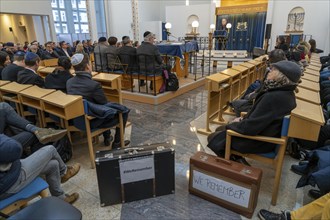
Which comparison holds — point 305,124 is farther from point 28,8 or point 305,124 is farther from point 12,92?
point 28,8

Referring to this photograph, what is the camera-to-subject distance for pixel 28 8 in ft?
29.4

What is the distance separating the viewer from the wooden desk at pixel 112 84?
9.78 feet

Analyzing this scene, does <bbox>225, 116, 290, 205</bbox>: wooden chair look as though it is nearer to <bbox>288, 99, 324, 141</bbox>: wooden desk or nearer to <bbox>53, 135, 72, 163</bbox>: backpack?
<bbox>288, 99, 324, 141</bbox>: wooden desk

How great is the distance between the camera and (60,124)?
8.38 ft

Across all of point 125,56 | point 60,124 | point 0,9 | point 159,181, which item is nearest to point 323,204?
point 159,181

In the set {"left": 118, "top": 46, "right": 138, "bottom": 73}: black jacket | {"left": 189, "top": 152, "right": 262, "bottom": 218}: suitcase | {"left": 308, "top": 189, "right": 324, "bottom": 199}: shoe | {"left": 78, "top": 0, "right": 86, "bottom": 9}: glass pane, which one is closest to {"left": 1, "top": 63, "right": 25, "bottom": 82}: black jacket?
{"left": 118, "top": 46, "right": 138, "bottom": 73}: black jacket

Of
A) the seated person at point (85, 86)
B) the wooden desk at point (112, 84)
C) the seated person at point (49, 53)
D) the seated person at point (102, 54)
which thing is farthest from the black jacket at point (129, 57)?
the seated person at point (49, 53)

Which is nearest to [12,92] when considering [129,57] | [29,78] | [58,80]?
[29,78]

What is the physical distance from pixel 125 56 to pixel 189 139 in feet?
8.36

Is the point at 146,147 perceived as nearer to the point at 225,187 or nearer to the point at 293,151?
the point at 225,187

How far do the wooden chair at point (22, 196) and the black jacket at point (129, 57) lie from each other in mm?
3482

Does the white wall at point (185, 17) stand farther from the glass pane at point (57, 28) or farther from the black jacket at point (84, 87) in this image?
the black jacket at point (84, 87)

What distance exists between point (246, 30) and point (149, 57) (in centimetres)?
931

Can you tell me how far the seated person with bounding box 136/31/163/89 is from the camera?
445 cm
